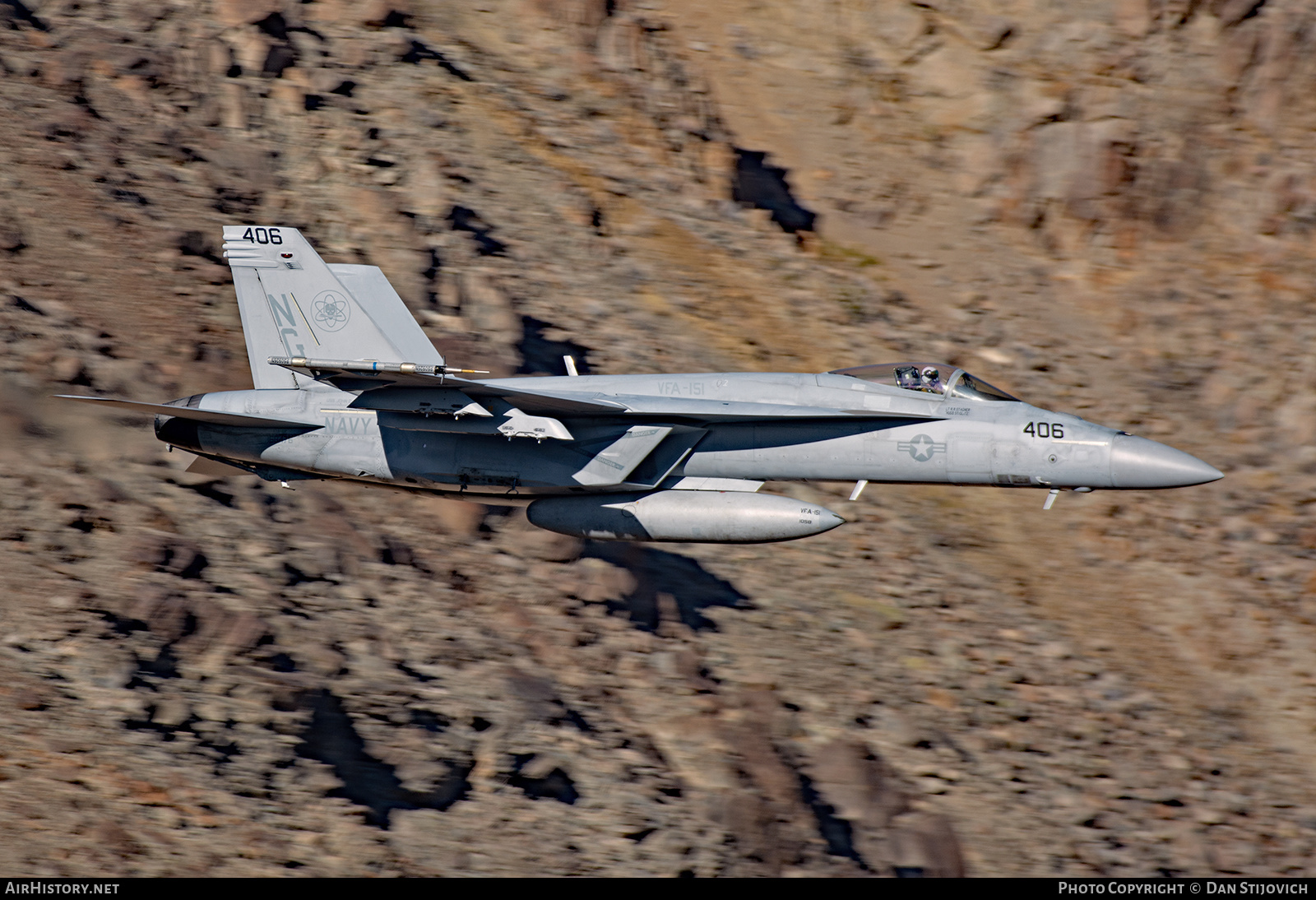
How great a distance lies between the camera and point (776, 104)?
1406 inches

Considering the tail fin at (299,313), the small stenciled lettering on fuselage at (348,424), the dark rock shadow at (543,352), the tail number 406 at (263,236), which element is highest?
the tail number 406 at (263,236)

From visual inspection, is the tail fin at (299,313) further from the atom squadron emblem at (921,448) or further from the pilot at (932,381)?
the pilot at (932,381)

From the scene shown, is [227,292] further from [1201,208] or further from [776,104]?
[1201,208]

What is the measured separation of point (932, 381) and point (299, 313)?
374 inches

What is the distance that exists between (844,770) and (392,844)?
795 centimetres

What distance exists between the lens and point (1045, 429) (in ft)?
57.6

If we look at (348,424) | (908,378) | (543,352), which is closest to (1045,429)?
(908,378)

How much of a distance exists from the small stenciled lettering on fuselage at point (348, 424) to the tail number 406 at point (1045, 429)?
9348 mm

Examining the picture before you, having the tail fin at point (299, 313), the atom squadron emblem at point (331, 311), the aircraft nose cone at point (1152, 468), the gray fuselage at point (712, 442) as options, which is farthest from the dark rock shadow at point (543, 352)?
the aircraft nose cone at point (1152, 468)

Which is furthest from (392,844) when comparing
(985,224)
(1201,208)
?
(1201,208)

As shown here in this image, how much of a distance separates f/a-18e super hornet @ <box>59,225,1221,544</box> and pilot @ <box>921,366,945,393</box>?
0.11ft

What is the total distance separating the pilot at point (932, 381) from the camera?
59.5 ft

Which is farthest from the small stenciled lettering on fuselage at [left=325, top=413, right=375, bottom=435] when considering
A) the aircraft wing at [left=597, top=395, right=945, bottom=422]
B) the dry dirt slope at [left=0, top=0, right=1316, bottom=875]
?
the dry dirt slope at [left=0, top=0, right=1316, bottom=875]

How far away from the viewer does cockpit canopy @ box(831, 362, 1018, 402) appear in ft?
59.4
